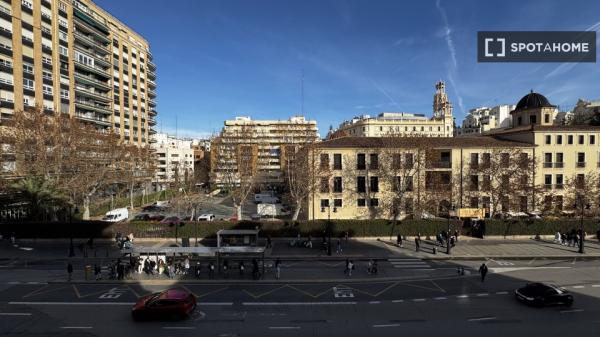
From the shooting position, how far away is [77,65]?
2813 inches

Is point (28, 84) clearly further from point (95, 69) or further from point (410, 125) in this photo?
point (410, 125)

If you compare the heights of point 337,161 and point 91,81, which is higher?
point 91,81

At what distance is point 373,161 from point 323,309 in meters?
29.2

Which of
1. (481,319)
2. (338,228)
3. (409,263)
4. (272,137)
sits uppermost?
(272,137)

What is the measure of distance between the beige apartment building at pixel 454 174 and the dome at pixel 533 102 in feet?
29.6

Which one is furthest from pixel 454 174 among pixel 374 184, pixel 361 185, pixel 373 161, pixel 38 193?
pixel 38 193

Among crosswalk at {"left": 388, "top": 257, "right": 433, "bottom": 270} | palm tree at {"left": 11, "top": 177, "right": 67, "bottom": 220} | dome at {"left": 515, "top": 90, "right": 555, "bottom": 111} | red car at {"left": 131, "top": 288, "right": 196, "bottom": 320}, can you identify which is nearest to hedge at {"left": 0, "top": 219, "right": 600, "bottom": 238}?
palm tree at {"left": 11, "top": 177, "right": 67, "bottom": 220}

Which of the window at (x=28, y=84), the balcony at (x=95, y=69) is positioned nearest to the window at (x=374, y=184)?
the window at (x=28, y=84)

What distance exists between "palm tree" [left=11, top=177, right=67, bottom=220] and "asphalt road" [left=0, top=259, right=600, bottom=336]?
66.1ft

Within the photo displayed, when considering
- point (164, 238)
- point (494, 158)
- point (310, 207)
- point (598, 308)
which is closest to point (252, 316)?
point (598, 308)

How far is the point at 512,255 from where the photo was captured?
102ft

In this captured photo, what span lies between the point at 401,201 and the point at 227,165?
82.4ft

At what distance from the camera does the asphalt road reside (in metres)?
16.3

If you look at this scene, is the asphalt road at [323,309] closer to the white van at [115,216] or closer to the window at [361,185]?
the window at [361,185]
